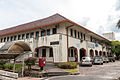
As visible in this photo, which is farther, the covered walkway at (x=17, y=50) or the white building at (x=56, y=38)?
the white building at (x=56, y=38)

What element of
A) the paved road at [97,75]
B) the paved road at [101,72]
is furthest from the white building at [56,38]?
the paved road at [97,75]

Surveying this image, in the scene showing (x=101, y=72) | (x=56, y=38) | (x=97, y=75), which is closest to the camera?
(x=97, y=75)

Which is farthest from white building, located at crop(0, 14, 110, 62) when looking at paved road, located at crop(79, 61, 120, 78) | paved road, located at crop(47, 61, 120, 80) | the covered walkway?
the covered walkway

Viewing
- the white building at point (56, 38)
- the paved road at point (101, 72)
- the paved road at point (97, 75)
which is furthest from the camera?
the white building at point (56, 38)

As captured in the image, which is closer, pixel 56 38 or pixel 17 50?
pixel 17 50

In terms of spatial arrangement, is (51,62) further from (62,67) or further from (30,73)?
(30,73)

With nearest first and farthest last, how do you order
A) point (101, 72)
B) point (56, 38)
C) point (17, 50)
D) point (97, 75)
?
point (97, 75) → point (17, 50) → point (101, 72) → point (56, 38)

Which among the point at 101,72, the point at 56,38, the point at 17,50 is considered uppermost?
the point at 56,38

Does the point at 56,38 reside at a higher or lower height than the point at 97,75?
higher

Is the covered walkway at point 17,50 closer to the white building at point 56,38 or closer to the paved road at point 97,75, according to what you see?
the paved road at point 97,75

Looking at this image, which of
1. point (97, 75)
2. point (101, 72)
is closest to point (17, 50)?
point (97, 75)

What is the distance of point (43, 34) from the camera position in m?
18.3

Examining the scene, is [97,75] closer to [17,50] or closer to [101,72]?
[101,72]

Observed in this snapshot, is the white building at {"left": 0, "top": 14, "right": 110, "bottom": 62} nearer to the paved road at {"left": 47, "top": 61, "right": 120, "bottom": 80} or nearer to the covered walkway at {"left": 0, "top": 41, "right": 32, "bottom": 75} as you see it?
the paved road at {"left": 47, "top": 61, "right": 120, "bottom": 80}
